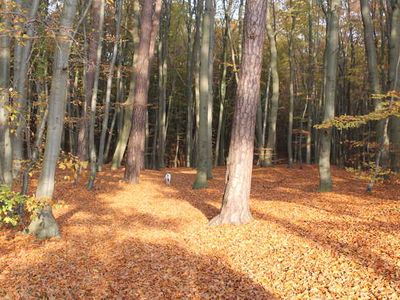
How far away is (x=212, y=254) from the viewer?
6508 millimetres

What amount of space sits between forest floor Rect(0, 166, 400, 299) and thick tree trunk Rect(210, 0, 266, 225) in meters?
0.47

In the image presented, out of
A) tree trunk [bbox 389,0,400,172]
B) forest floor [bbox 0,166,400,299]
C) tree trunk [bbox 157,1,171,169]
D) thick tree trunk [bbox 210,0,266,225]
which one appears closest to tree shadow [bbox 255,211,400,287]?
forest floor [bbox 0,166,400,299]

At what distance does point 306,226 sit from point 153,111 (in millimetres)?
25648

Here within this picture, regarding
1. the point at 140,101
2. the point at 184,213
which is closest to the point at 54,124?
the point at 184,213

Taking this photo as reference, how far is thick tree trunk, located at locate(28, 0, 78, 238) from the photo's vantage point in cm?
695

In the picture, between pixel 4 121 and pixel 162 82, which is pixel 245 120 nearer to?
pixel 4 121

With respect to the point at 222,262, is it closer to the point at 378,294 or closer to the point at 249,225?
the point at 249,225

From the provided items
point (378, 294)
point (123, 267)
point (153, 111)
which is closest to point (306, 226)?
point (378, 294)

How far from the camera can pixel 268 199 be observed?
11.2 meters

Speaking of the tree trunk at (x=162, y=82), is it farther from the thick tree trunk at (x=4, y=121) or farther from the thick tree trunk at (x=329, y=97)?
the thick tree trunk at (x=4, y=121)

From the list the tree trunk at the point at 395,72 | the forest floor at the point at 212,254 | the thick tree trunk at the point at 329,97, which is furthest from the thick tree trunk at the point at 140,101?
the tree trunk at the point at 395,72

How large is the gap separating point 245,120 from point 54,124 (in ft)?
13.0

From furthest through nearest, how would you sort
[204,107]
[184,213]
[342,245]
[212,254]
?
[204,107], [184,213], [212,254], [342,245]

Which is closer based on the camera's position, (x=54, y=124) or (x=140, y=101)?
(x=54, y=124)
